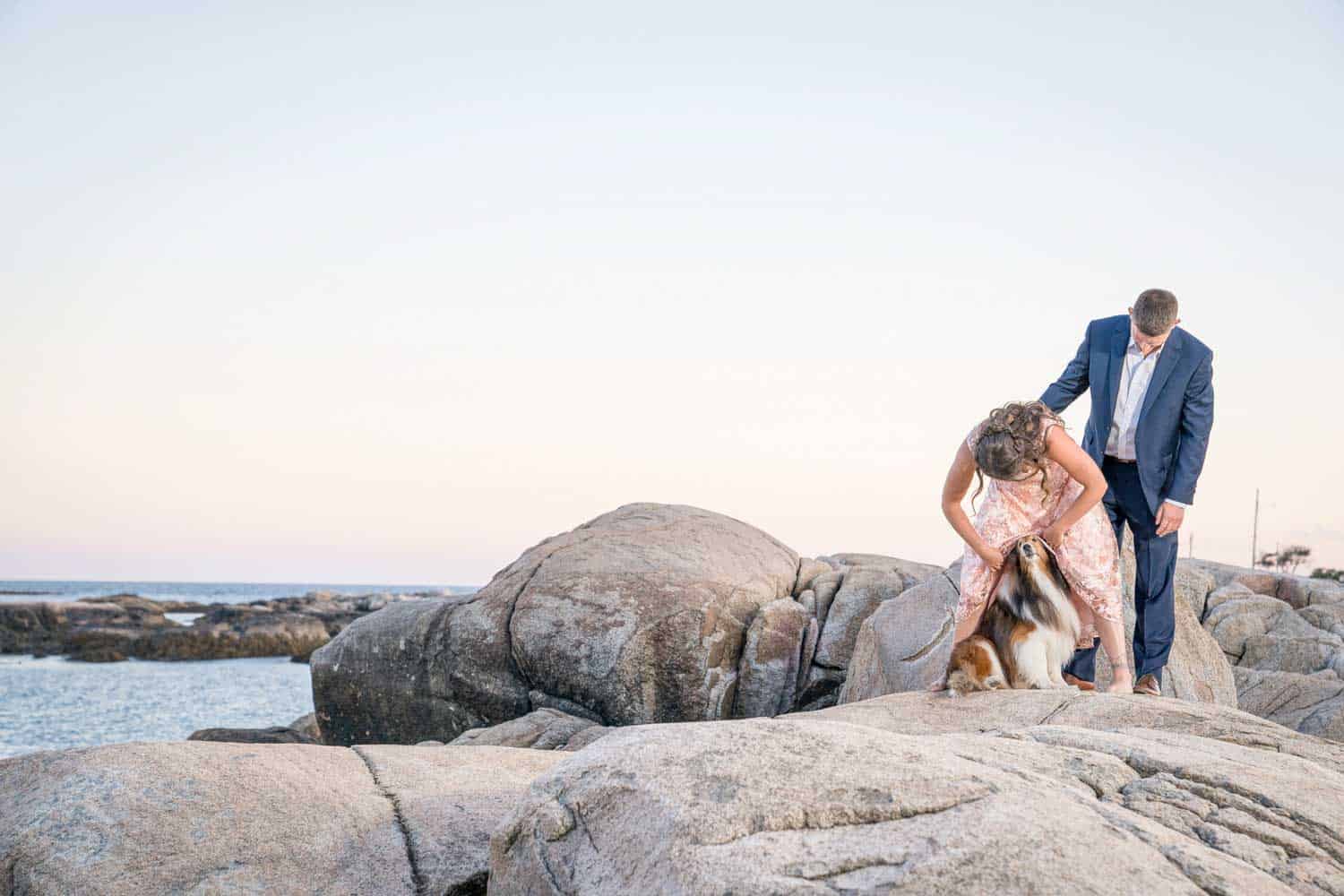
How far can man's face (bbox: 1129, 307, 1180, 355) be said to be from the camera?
668 cm

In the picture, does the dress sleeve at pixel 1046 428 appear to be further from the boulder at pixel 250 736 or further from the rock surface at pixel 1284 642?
the boulder at pixel 250 736

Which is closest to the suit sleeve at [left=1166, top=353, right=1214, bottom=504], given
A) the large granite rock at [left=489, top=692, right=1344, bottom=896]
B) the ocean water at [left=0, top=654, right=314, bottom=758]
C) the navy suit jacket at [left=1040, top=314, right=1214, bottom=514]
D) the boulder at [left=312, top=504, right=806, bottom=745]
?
the navy suit jacket at [left=1040, top=314, right=1214, bottom=514]

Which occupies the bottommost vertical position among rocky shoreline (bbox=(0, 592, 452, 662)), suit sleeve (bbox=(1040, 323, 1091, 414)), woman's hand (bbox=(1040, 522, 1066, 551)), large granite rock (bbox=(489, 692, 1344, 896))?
rocky shoreline (bbox=(0, 592, 452, 662))

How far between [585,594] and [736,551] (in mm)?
1784

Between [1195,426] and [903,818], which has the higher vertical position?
[1195,426]

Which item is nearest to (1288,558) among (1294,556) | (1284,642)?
(1294,556)

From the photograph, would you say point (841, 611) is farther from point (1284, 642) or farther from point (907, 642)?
point (1284, 642)

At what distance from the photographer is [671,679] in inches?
373

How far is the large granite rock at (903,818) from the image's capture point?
2521mm

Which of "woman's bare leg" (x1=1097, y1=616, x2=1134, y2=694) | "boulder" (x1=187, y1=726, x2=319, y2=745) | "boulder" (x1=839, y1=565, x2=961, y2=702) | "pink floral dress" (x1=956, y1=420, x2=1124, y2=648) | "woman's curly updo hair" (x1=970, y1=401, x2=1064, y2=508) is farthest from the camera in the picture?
"boulder" (x1=187, y1=726, x2=319, y2=745)

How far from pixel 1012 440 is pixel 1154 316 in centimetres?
156

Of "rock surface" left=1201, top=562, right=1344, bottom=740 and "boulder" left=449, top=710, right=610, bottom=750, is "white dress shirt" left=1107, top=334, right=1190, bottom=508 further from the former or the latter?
"rock surface" left=1201, top=562, right=1344, bottom=740

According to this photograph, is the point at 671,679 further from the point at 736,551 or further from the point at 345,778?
the point at 345,778

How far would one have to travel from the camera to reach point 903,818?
2777 millimetres
